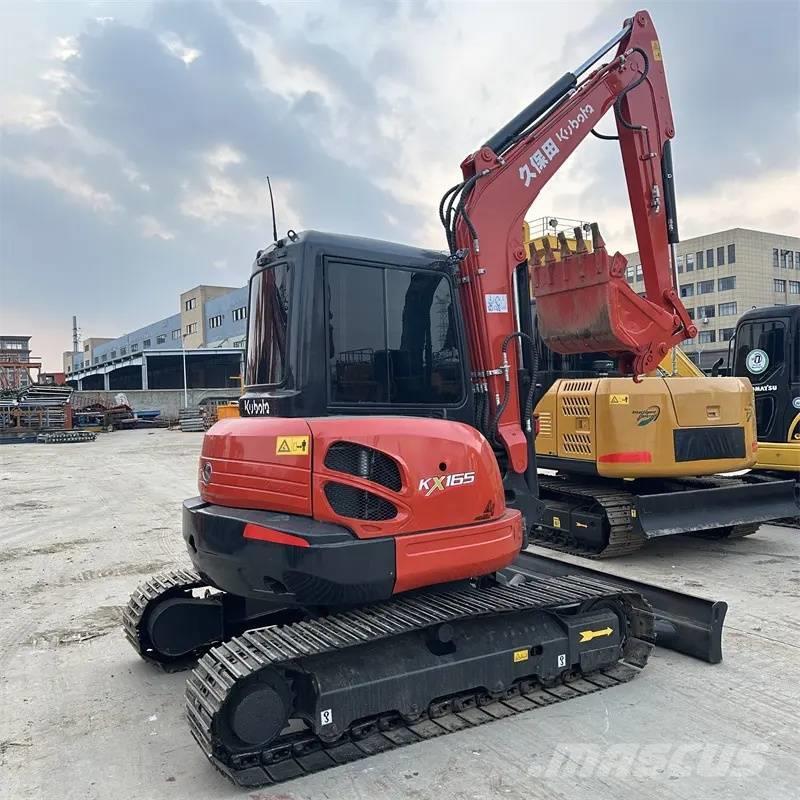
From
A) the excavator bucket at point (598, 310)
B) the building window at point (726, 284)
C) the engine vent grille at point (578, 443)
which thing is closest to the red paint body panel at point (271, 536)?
the excavator bucket at point (598, 310)

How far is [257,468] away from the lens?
403cm

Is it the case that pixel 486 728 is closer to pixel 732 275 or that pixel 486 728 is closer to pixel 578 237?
pixel 578 237

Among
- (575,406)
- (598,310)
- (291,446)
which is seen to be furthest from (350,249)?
(575,406)

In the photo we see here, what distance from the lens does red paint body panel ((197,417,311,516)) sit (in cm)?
387

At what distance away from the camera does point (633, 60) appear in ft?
20.7

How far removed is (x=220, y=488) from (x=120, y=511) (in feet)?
28.1

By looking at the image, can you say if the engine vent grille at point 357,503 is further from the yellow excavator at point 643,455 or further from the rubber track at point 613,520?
the rubber track at point 613,520

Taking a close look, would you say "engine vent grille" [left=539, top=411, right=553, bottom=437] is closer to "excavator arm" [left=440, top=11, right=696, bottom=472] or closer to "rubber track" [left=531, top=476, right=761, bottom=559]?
"rubber track" [left=531, top=476, right=761, bottom=559]

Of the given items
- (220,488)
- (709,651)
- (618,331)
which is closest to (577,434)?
(618,331)

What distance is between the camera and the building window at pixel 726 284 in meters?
61.4

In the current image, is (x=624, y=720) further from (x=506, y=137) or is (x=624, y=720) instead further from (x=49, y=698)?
(x=506, y=137)

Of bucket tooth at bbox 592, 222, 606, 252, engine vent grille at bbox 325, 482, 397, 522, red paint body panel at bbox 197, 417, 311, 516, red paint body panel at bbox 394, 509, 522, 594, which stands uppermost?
bucket tooth at bbox 592, 222, 606, 252

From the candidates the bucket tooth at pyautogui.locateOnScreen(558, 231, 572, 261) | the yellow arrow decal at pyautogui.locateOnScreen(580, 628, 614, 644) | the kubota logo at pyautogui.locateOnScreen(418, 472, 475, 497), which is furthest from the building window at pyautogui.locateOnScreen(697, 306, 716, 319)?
the kubota logo at pyautogui.locateOnScreen(418, 472, 475, 497)

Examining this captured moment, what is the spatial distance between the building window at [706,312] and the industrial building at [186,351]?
127ft
